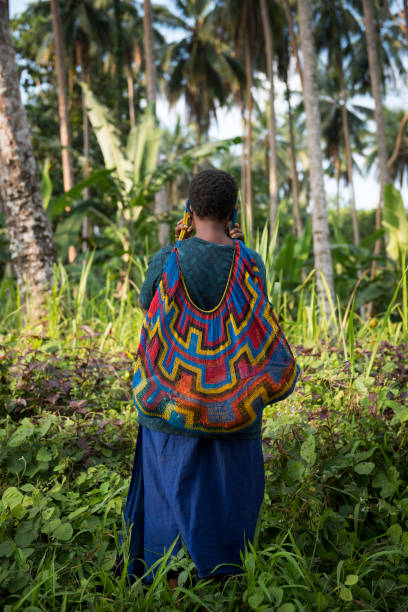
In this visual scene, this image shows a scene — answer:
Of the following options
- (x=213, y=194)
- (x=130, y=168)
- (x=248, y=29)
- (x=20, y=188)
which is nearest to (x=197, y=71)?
(x=248, y=29)

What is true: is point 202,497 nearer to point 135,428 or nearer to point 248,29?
point 135,428

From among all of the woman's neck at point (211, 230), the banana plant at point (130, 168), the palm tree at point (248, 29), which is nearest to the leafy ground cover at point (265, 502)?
the woman's neck at point (211, 230)

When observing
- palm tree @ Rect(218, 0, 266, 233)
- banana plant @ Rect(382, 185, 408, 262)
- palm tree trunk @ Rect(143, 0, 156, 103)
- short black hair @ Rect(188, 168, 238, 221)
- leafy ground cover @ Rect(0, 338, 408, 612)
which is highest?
palm tree @ Rect(218, 0, 266, 233)

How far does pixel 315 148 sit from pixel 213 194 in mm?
5109

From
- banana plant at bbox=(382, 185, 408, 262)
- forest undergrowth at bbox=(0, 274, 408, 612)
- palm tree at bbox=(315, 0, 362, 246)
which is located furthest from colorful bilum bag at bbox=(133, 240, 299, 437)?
palm tree at bbox=(315, 0, 362, 246)

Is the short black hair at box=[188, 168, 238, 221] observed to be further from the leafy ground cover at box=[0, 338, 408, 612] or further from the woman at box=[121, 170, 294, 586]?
the leafy ground cover at box=[0, 338, 408, 612]

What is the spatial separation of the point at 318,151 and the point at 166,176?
2.42m

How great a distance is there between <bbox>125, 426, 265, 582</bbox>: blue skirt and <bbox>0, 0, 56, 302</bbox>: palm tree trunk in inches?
117

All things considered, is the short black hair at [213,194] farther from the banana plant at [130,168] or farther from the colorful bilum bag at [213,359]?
the banana plant at [130,168]

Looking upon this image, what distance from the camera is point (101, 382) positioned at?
311cm

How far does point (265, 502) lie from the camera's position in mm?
2205

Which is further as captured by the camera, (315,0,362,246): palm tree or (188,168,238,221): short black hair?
(315,0,362,246): palm tree

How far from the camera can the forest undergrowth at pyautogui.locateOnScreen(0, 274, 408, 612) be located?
1.64m

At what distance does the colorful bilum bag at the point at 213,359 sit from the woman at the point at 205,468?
4cm
